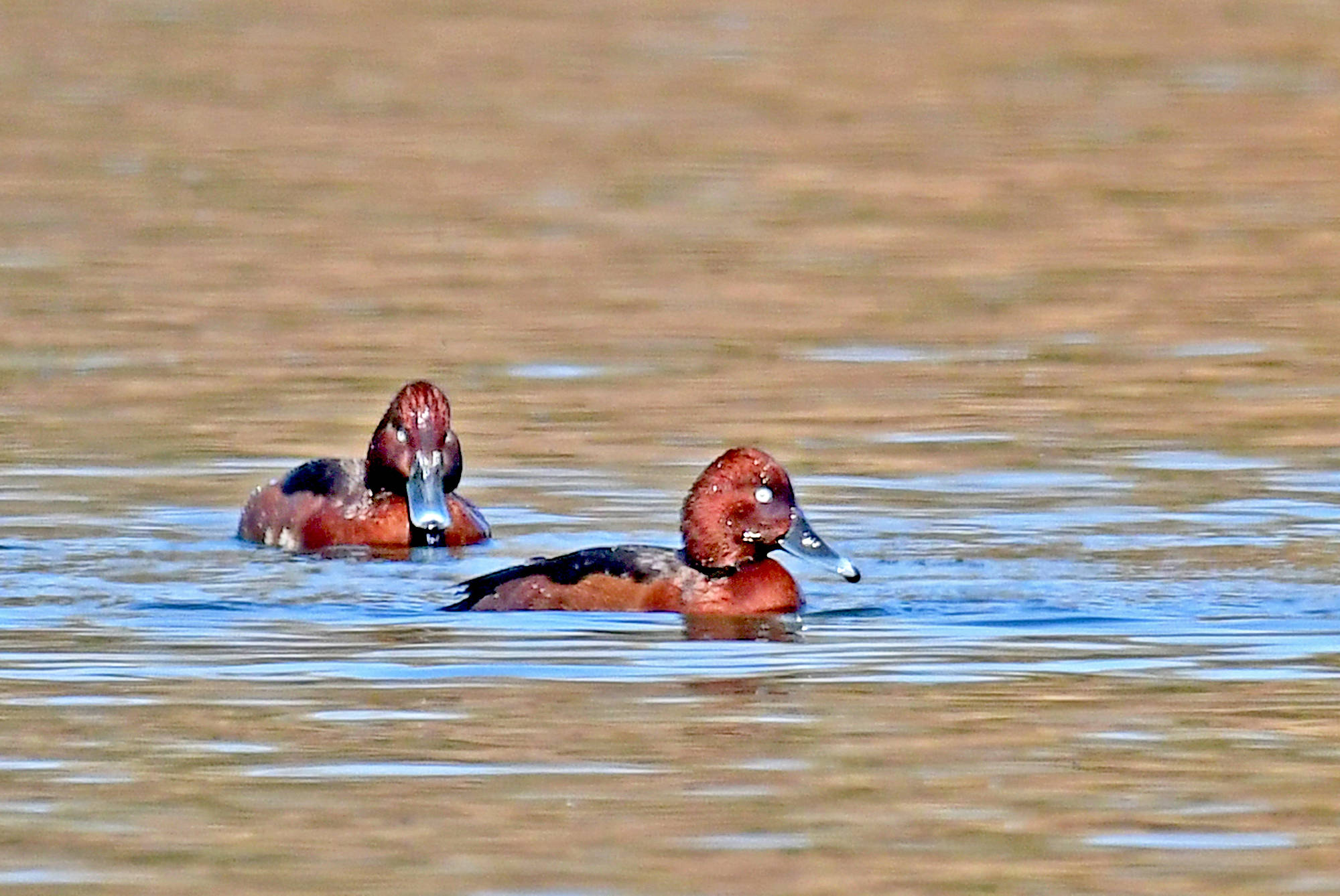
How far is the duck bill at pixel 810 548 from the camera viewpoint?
1266cm

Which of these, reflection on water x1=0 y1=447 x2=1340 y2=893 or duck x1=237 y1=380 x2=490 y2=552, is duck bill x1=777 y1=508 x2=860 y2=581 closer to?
reflection on water x1=0 y1=447 x2=1340 y2=893

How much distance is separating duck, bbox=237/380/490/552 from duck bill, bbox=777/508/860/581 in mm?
2296

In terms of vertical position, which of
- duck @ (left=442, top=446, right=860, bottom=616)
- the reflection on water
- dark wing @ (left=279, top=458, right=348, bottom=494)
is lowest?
the reflection on water

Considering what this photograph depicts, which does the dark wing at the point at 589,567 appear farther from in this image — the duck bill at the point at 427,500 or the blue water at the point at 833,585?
the duck bill at the point at 427,500

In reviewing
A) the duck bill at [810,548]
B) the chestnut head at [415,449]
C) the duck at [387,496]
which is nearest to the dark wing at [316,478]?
the duck at [387,496]

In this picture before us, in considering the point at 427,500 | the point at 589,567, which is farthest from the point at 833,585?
the point at 427,500

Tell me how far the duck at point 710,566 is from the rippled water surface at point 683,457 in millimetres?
155

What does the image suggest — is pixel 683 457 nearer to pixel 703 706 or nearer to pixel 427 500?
pixel 427 500

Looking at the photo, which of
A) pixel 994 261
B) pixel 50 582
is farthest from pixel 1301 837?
pixel 994 261

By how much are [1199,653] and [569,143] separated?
63.5 feet

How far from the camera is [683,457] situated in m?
16.1

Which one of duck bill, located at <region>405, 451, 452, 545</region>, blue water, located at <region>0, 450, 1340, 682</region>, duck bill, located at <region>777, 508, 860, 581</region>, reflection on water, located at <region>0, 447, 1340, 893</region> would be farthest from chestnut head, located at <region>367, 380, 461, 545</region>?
duck bill, located at <region>777, 508, 860, 581</region>

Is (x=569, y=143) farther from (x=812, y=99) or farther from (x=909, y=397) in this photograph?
(x=909, y=397)

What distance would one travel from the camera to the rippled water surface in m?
9.20
